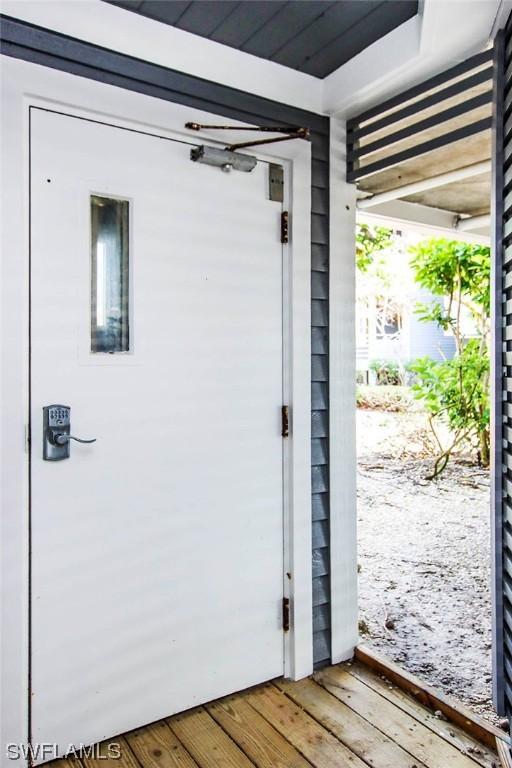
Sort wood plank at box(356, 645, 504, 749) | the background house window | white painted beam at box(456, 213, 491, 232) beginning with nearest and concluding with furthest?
1. wood plank at box(356, 645, 504, 749)
2. white painted beam at box(456, 213, 491, 232)
3. the background house window

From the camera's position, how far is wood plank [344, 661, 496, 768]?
1.75 m

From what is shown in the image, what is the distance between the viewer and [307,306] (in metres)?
2.18

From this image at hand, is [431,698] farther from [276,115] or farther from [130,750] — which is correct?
[276,115]

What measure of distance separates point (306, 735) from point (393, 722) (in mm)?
322

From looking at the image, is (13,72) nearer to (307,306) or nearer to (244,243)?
(244,243)

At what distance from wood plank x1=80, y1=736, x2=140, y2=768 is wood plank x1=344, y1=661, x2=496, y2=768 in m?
0.92

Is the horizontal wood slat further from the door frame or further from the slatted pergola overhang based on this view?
the door frame

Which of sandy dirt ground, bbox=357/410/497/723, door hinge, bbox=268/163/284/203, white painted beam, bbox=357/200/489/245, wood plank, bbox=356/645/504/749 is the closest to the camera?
wood plank, bbox=356/645/504/749

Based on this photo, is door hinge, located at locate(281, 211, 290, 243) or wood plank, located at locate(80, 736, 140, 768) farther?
door hinge, located at locate(281, 211, 290, 243)

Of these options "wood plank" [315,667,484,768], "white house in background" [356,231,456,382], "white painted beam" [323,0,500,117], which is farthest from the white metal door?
"white house in background" [356,231,456,382]

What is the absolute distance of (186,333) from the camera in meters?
1.94

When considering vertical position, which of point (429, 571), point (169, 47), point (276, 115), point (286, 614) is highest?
point (169, 47)

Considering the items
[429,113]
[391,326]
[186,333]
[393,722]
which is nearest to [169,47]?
[186,333]

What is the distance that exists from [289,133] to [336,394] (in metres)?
1.04
